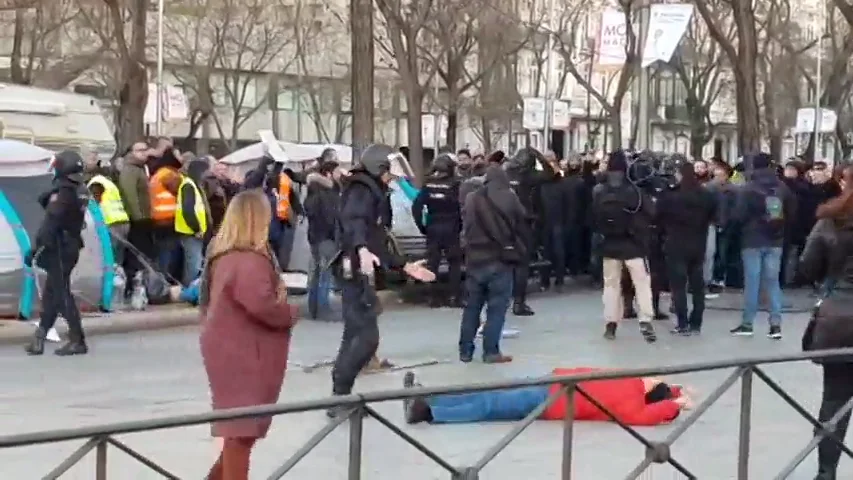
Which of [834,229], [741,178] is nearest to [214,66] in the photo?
[741,178]

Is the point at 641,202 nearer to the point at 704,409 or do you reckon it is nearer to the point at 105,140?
the point at 704,409

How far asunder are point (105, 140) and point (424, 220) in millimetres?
10159

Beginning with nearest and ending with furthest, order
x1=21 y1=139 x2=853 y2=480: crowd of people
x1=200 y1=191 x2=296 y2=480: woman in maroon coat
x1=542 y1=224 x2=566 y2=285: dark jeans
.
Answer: x1=200 y1=191 x2=296 y2=480: woman in maroon coat, x1=21 y1=139 x2=853 y2=480: crowd of people, x1=542 y1=224 x2=566 y2=285: dark jeans

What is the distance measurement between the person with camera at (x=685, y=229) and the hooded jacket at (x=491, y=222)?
8.78 feet

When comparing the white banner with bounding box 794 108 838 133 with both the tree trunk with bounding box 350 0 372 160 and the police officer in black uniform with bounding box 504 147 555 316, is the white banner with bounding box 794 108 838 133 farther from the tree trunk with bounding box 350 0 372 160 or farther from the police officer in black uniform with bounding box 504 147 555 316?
the police officer in black uniform with bounding box 504 147 555 316

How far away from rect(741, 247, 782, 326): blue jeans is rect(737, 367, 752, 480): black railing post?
7.95 metres

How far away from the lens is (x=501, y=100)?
58.8m

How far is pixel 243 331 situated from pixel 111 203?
9521 millimetres

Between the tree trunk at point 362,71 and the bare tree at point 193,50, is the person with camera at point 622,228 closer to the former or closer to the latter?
the tree trunk at point 362,71

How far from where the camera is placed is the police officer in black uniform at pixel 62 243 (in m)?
13.2

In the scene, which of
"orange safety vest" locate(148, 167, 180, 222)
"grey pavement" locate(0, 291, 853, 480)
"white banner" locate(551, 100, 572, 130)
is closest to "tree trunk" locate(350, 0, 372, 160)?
"grey pavement" locate(0, 291, 853, 480)

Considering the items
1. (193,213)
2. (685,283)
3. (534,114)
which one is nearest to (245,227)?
(685,283)

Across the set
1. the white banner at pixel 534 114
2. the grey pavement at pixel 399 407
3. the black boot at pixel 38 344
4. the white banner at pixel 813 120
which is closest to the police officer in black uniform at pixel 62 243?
the black boot at pixel 38 344

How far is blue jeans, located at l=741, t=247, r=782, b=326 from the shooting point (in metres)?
15.5
